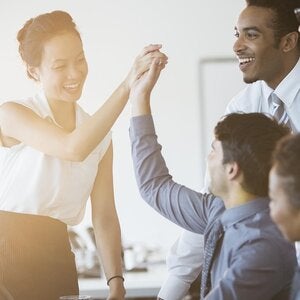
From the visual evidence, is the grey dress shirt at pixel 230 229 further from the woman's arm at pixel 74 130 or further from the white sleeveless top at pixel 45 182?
the white sleeveless top at pixel 45 182

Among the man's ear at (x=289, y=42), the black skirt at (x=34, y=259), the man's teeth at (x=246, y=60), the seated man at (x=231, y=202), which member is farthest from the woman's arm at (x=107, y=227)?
the man's ear at (x=289, y=42)

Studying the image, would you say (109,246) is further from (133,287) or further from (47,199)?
(133,287)

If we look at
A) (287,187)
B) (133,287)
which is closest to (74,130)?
(287,187)

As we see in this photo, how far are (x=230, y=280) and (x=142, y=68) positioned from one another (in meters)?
0.61

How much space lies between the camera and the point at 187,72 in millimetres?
4254

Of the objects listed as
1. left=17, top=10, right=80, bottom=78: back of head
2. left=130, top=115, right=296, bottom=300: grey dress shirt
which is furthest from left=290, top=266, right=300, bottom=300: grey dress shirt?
left=17, top=10, right=80, bottom=78: back of head

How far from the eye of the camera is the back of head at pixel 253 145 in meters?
1.80

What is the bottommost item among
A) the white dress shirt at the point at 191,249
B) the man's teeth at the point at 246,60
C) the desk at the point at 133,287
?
the desk at the point at 133,287

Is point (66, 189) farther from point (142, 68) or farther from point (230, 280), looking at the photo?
point (230, 280)

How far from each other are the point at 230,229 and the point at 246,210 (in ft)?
0.19

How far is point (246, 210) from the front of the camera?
1.79m

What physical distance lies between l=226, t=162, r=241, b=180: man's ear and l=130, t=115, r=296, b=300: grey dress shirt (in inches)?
2.8

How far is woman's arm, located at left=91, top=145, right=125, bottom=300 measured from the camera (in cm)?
218

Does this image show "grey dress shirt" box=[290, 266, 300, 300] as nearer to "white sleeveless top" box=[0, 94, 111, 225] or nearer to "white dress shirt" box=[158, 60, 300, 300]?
"white dress shirt" box=[158, 60, 300, 300]
